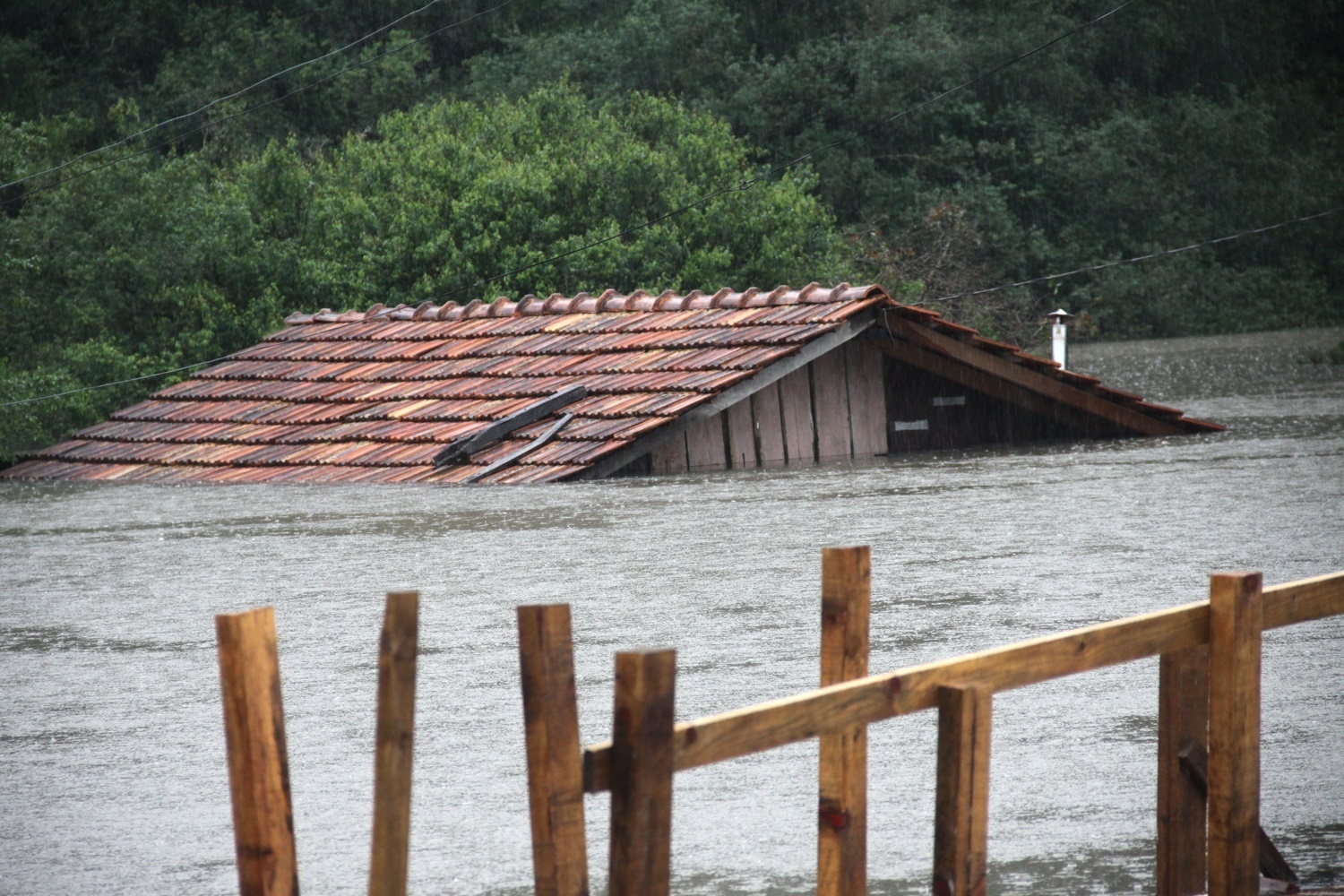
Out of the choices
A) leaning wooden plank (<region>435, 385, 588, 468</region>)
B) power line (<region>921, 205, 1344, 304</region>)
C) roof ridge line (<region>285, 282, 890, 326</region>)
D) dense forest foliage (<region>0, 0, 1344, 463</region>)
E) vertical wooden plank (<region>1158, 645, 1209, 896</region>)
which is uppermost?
dense forest foliage (<region>0, 0, 1344, 463</region>)

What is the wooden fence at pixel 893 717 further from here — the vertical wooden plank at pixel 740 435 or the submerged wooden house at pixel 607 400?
the vertical wooden plank at pixel 740 435

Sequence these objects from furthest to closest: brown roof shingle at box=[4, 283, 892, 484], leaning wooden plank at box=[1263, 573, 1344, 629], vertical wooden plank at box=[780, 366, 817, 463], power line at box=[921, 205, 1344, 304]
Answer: power line at box=[921, 205, 1344, 304] → vertical wooden plank at box=[780, 366, 817, 463] → brown roof shingle at box=[4, 283, 892, 484] → leaning wooden plank at box=[1263, 573, 1344, 629]

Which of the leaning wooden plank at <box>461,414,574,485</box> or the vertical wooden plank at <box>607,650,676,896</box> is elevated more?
the leaning wooden plank at <box>461,414,574,485</box>

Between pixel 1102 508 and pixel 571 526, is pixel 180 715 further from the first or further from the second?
pixel 1102 508

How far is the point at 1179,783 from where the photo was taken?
4527 millimetres

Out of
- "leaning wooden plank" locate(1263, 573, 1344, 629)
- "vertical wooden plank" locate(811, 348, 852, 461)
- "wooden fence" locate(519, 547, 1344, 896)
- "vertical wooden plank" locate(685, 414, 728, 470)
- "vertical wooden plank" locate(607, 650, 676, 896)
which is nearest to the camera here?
"vertical wooden plank" locate(607, 650, 676, 896)

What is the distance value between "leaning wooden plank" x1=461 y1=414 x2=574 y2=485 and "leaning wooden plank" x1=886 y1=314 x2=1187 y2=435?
3.01 metres

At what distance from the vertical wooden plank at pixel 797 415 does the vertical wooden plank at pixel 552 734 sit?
1301 cm

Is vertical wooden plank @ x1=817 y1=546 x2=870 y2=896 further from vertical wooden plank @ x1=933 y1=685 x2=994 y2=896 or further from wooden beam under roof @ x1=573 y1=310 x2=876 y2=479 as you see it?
wooden beam under roof @ x1=573 y1=310 x2=876 y2=479

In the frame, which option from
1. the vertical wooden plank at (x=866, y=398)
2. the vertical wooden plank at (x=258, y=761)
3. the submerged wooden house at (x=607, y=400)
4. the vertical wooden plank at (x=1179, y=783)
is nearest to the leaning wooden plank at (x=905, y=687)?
the vertical wooden plank at (x=1179, y=783)

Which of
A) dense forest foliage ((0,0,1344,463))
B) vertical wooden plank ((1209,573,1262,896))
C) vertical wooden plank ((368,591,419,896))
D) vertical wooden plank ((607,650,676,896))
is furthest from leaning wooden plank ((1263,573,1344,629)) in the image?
dense forest foliage ((0,0,1344,463))

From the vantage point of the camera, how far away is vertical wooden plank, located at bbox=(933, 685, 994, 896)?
12.6ft

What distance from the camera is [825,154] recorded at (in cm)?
4644

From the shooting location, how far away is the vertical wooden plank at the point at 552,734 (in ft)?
10.7
